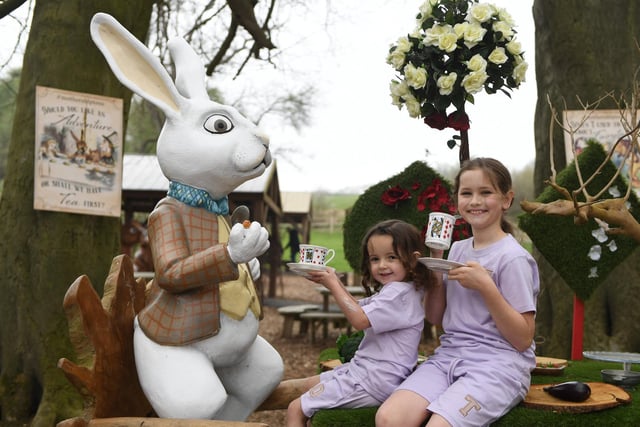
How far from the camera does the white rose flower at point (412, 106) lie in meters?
3.02

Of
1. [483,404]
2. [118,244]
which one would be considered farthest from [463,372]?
[118,244]

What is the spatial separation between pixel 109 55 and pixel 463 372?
1.84 meters

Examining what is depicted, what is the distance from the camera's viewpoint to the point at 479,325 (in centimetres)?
237

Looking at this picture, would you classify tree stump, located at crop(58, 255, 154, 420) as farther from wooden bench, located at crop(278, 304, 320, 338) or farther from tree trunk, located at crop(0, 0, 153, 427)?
wooden bench, located at crop(278, 304, 320, 338)

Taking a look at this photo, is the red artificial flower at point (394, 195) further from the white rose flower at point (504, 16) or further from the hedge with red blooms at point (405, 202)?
the white rose flower at point (504, 16)

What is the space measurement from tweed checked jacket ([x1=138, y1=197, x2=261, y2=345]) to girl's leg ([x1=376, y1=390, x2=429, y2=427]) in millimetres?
651

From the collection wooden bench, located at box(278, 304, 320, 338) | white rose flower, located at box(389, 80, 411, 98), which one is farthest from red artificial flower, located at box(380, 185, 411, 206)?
wooden bench, located at box(278, 304, 320, 338)

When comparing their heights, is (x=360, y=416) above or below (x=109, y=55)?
below

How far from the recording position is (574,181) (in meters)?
3.37

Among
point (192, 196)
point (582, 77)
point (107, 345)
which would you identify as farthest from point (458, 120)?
point (582, 77)

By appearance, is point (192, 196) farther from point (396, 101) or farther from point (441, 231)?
point (396, 101)

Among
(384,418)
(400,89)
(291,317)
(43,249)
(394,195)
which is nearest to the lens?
(384,418)

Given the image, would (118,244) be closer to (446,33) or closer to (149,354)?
(149,354)

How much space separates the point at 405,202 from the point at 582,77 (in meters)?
2.46
